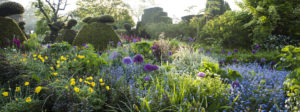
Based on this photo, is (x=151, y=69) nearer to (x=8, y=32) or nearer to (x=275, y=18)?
(x=8, y=32)

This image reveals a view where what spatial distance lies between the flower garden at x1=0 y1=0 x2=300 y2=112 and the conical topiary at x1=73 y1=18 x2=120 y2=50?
0.12 feet

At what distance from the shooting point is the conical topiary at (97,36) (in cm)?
699

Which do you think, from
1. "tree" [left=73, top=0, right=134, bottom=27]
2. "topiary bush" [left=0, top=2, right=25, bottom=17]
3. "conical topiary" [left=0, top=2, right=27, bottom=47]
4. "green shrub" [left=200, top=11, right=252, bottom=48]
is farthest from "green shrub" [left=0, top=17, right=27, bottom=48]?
"tree" [left=73, top=0, right=134, bottom=27]

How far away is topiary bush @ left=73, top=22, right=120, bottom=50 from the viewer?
699 centimetres

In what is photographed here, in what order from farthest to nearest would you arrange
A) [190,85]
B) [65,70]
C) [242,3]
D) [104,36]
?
1. [242,3]
2. [104,36]
3. [65,70]
4. [190,85]

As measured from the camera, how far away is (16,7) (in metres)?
6.99

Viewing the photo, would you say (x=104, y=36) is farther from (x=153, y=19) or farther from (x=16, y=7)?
(x=153, y=19)

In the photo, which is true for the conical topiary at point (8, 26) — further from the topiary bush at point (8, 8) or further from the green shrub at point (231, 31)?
the green shrub at point (231, 31)

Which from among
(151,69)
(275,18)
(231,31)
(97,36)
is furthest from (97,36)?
(275,18)

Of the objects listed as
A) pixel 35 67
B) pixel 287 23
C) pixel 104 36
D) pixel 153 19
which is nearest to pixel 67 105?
pixel 35 67

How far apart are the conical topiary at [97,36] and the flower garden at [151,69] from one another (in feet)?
0.12

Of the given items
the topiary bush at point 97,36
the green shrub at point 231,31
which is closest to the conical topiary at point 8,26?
the topiary bush at point 97,36

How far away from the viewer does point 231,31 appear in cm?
910

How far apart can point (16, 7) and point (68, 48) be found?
3776 mm
